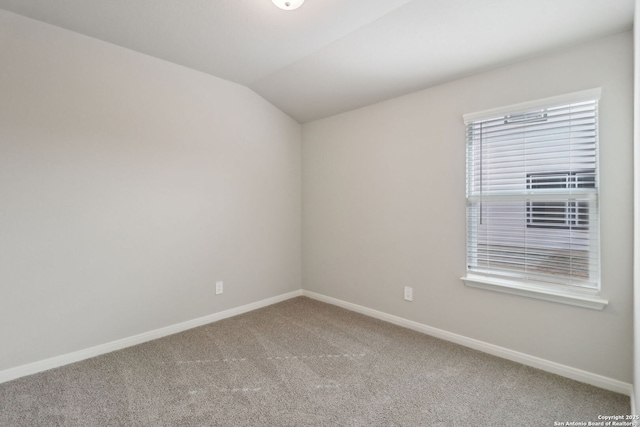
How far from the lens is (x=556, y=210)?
82.2 inches

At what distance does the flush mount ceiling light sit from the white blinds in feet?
5.25

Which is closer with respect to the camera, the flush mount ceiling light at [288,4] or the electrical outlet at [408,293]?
the flush mount ceiling light at [288,4]

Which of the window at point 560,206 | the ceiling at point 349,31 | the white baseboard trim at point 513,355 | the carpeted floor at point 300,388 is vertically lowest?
the carpeted floor at point 300,388

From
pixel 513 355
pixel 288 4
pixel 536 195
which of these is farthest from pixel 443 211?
pixel 288 4

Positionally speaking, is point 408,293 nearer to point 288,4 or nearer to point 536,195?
point 536,195

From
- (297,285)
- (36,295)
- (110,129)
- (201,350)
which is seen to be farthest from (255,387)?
(110,129)

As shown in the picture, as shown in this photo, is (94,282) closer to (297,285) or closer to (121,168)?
(121,168)

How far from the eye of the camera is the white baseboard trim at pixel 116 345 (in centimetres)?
205

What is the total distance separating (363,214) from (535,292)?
1633 millimetres

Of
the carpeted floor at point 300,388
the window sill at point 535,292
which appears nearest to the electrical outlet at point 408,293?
the carpeted floor at point 300,388

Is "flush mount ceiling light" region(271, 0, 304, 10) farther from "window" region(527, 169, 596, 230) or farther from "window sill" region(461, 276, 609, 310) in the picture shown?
"window sill" region(461, 276, 609, 310)

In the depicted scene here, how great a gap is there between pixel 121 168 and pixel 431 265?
2.77 metres

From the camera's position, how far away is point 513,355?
224 cm

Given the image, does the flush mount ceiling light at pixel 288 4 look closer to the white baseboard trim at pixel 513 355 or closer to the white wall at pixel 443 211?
the white wall at pixel 443 211
